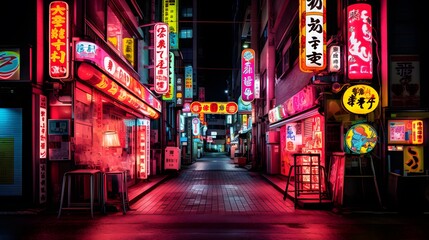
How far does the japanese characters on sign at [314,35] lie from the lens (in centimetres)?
1278

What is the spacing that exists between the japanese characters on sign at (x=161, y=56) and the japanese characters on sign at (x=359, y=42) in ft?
34.1

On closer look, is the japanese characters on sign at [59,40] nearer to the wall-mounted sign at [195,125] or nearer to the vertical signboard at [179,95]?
the vertical signboard at [179,95]

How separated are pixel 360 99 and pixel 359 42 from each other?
1650mm

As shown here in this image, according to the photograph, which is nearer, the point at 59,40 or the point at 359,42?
the point at 59,40

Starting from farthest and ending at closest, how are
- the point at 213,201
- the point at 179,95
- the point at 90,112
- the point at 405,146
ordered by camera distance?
the point at 179,95 → the point at 213,201 → the point at 90,112 → the point at 405,146

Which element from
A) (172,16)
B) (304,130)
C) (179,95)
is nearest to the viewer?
(304,130)

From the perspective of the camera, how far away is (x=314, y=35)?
12930 millimetres

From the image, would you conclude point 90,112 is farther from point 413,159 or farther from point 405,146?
point 413,159

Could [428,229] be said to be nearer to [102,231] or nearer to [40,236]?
[102,231]

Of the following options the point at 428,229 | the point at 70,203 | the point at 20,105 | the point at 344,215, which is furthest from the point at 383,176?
the point at 20,105

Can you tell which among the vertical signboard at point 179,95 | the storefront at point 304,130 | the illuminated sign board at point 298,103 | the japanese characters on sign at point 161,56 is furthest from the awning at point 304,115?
the vertical signboard at point 179,95

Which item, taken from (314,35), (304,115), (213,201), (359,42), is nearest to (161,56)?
(304,115)

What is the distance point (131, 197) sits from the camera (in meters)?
13.7

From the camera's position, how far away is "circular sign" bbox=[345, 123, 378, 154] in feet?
38.2
